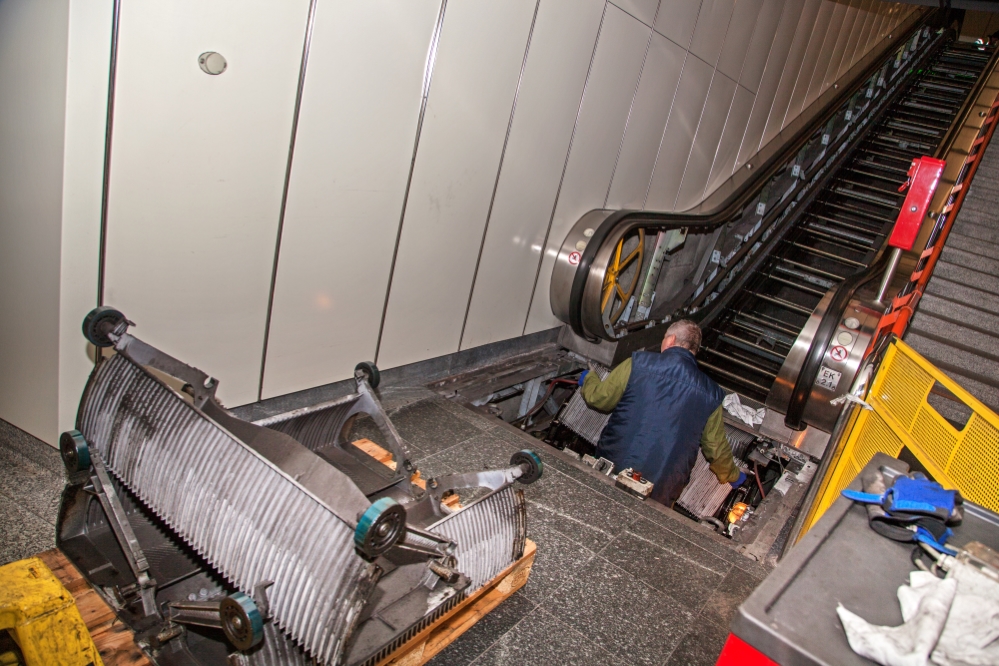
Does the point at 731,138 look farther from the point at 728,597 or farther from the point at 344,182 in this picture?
the point at 728,597

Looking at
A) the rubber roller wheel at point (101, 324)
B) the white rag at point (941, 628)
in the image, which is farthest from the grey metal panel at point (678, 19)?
the white rag at point (941, 628)

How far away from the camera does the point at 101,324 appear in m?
2.26

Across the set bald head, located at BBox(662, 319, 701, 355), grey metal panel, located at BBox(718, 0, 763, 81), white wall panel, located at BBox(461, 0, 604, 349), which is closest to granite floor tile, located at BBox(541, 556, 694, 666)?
bald head, located at BBox(662, 319, 701, 355)

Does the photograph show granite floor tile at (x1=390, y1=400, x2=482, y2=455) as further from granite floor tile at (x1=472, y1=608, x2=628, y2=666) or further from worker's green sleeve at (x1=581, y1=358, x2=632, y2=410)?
granite floor tile at (x1=472, y1=608, x2=628, y2=666)

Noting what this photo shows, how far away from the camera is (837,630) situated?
1.03m

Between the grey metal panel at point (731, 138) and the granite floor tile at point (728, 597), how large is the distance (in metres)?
5.14

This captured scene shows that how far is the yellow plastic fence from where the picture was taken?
2.47 metres

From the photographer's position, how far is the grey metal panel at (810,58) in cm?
828

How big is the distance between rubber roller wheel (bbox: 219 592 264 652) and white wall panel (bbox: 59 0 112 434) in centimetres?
160

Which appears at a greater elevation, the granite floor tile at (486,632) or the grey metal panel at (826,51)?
the grey metal panel at (826,51)

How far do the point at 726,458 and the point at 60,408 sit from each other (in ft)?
11.9

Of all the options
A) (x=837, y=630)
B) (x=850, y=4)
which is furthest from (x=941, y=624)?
→ (x=850, y=4)

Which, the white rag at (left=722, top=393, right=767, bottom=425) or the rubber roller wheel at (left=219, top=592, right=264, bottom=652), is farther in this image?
the white rag at (left=722, top=393, right=767, bottom=425)

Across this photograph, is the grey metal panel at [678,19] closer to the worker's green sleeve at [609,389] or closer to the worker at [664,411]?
the worker at [664,411]
